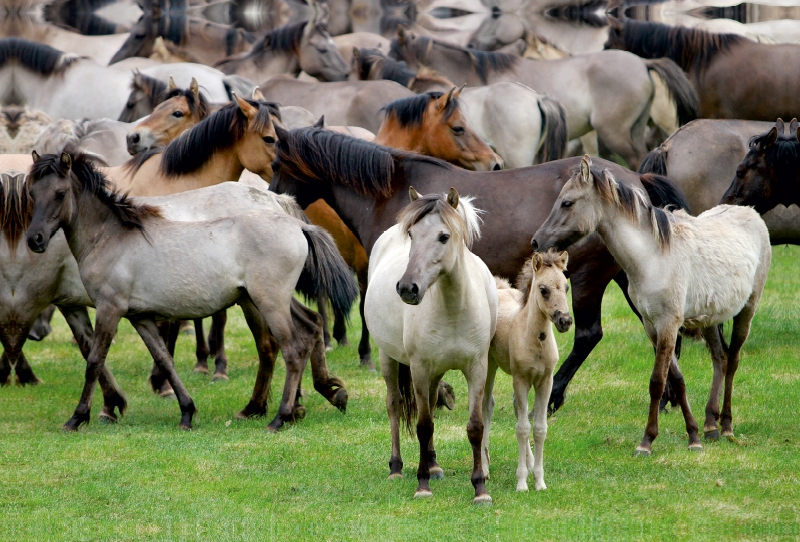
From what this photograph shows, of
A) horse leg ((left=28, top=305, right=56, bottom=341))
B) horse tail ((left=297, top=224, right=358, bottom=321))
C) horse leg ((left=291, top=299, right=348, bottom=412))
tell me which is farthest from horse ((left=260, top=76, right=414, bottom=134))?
horse leg ((left=291, top=299, right=348, bottom=412))

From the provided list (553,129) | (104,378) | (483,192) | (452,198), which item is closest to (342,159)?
(483,192)

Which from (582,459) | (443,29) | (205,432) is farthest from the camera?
(443,29)

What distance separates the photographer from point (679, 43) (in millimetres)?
15203

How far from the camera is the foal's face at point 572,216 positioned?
20.1 ft

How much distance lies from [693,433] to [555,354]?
4.78 feet

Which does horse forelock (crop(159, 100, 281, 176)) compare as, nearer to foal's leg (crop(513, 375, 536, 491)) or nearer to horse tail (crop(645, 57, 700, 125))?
foal's leg (crop(513, 375, 536, 491))

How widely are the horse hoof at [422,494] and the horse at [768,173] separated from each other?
3.78 meters

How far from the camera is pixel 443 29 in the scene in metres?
24.9

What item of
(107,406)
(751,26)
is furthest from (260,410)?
(751,26)

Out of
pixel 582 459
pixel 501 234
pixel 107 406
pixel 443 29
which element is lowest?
pixel 443 29

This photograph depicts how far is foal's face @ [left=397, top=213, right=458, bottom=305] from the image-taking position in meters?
4.93

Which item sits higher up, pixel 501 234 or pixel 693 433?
pixel 501 234

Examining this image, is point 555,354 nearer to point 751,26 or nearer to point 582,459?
point 582,459

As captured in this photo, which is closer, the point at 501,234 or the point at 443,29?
the point at 501,234
